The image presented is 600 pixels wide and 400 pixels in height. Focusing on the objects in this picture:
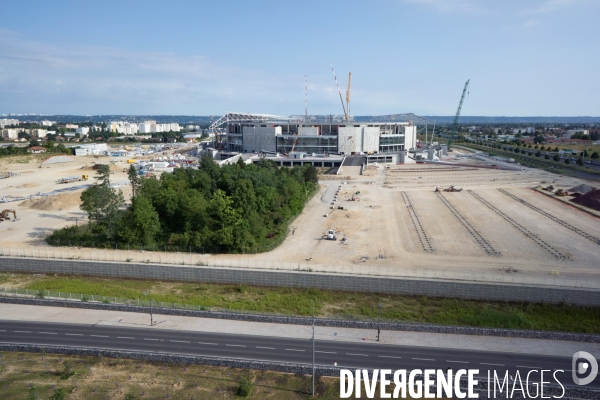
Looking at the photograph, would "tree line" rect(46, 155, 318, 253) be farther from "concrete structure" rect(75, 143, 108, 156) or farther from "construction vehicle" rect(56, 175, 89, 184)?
"concrete structure" rect(75, 143, 108, 156)

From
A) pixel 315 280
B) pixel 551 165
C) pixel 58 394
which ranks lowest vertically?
pixel 315 280

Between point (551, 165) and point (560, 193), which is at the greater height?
point (551, 165)

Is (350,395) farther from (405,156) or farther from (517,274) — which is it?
(405,156)

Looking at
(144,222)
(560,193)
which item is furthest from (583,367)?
(560,193)

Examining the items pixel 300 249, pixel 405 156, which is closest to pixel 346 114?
pixel 405 156

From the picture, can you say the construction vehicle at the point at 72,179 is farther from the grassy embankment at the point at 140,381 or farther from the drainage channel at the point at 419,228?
the grassy embankment at the point at 140,381

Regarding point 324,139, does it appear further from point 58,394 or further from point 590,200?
point 58,394

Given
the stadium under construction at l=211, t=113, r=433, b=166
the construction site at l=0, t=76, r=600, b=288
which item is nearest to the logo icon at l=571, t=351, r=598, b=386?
the construction site at l=0, t=76, r=600, b=288
